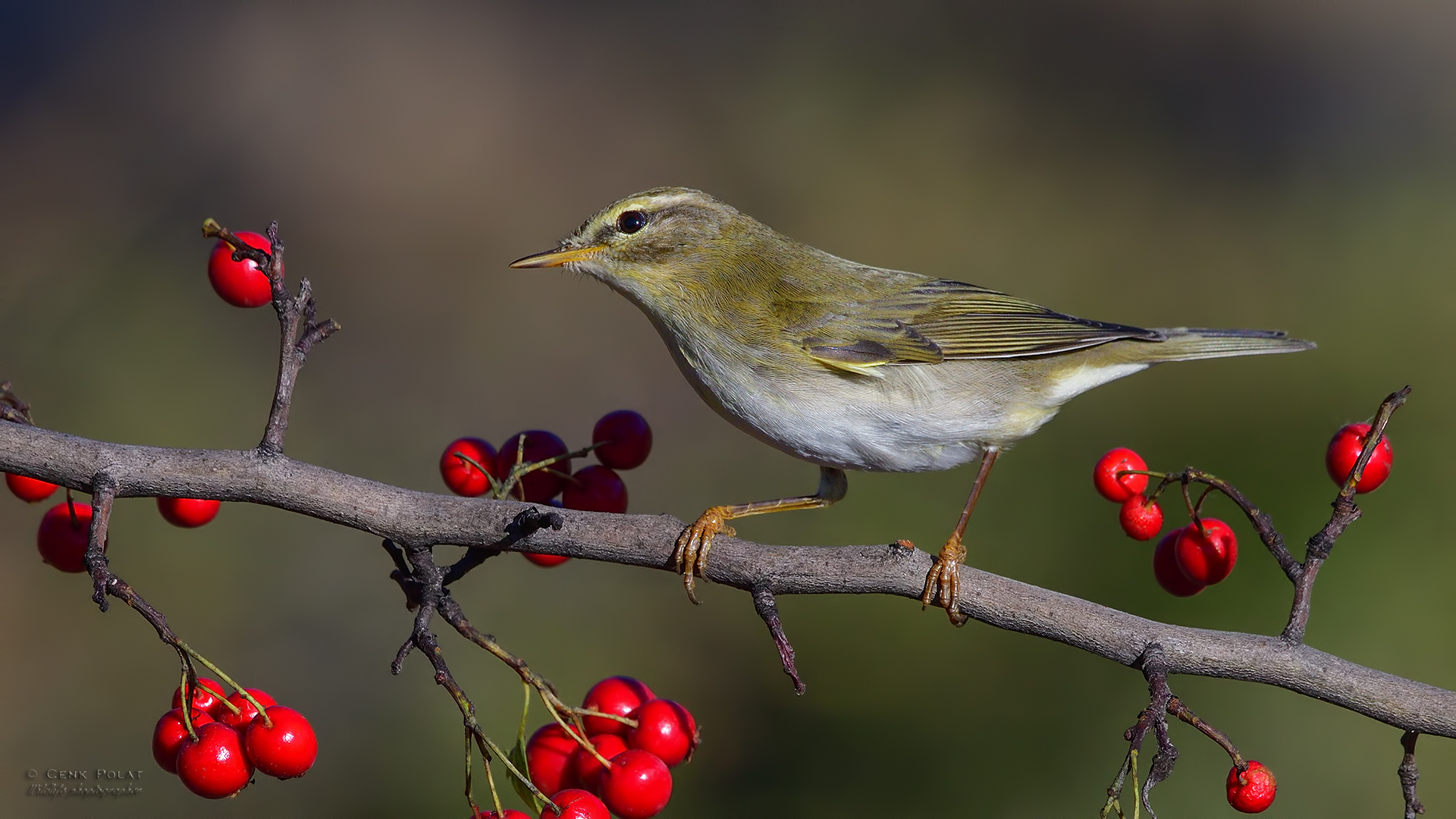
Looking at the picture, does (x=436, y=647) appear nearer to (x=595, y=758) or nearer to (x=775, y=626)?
(x=595, y=758)

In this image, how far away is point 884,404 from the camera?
369cm

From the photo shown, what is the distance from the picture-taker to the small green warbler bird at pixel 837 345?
3.61 metres

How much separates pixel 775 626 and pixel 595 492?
1.11 meters

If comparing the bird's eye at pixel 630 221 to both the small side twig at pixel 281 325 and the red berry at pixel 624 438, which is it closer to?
the red berry at pixel 624 438

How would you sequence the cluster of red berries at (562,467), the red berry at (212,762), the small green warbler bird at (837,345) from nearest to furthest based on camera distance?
the red berry at (212,762) → the cluster of red berries at (562,467) → the small green warbler bird at (837,345)

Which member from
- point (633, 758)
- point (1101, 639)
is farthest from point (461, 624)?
point (1101, 639)

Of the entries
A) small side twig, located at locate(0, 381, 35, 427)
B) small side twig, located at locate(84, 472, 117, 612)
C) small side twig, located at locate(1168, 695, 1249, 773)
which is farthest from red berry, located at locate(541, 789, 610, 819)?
small side twig, located at locate(0, 381, 35, 427)

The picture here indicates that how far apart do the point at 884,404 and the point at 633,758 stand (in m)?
1.67

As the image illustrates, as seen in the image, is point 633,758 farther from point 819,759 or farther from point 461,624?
point 819,759

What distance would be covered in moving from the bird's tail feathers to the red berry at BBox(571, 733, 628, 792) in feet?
8.70

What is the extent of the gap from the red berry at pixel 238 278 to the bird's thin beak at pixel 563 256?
92 centimetres

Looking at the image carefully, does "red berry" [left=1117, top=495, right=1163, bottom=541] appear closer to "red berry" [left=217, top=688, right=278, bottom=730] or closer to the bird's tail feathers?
the bird's tail feathers

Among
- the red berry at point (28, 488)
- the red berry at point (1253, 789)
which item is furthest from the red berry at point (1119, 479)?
the red berry at point (28, 488)

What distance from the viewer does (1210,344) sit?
4.00 meters
